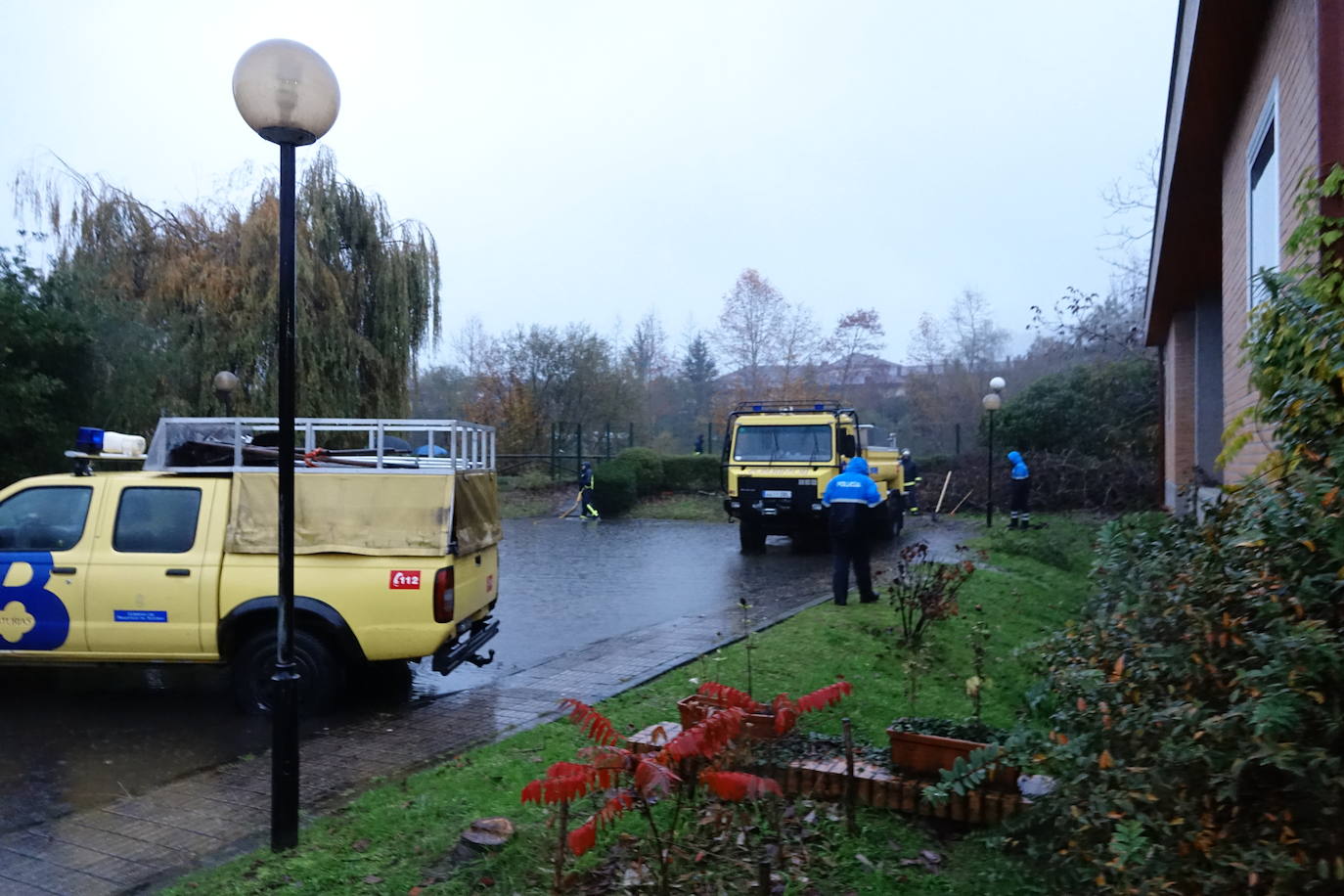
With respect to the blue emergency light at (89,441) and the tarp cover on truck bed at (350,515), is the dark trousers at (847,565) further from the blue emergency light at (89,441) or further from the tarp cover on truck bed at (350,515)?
the blue emergency light at (89,441)

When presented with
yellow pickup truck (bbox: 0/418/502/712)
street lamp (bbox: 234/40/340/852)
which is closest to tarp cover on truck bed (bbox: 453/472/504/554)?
yellow pickup truck (bbox: 0/418/502/712)

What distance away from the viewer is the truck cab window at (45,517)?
7.38 meters

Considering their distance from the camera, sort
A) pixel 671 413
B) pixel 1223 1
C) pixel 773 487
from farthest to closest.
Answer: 1. pixel 671 413
2. pixel 773 487
3. pixel 1223 1

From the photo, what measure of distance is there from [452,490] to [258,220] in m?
15.9

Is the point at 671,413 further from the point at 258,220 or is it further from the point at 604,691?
the point at 604,691

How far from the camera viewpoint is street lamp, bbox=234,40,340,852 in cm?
468

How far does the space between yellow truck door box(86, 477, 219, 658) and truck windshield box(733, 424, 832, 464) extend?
12.6 metres

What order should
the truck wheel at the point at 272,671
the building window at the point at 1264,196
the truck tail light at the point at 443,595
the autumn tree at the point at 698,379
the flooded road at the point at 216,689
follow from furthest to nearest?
the autumn tree at the point at 698,379
the truck wheel at the point at 272,671
the truck tail light at the point at 443,595
the building window at the point at 1264,196
the flooded road at the point at 216,689

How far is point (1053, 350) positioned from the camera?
155ft

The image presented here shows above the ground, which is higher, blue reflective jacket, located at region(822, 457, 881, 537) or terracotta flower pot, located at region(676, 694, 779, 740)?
blue reflective jacket, located at region(822, 457, 881, 537)

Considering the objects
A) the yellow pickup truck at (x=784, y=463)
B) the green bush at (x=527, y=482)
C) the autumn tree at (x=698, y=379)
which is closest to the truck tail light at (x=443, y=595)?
the yellow pickup truck at (x=784, y=463)

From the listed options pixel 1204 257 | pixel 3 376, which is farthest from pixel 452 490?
pixel 1204 257

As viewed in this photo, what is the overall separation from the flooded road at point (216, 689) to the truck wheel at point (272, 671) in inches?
6.1

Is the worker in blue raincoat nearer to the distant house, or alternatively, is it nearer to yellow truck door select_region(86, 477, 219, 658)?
the distant house
